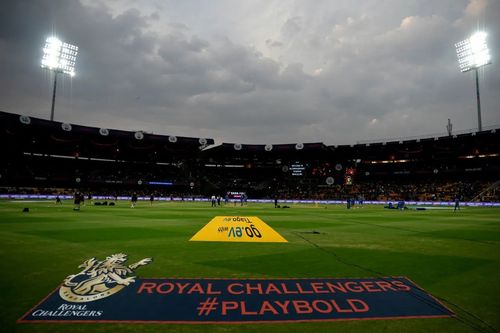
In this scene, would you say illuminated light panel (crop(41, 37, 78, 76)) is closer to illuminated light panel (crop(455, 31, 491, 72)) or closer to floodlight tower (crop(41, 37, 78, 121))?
floodlight tower (crop(41, 37, 78, 121))

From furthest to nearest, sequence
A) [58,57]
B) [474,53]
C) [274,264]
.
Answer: [58,57] → [474,53] → [274,264]

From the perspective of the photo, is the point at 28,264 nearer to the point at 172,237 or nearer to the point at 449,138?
the point at 172,237

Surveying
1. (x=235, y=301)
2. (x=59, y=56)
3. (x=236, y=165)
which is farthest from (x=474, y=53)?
(x=59, y=56)

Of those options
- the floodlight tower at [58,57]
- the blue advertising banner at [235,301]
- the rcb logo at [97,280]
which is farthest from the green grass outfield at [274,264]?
the floodlight tower at [58,57]

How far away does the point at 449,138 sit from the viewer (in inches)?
2645

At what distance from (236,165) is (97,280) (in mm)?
89384

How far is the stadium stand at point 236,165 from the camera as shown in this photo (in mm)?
64312

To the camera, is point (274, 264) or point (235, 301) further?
point (274, 264)

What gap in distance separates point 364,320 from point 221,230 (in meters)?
9.48

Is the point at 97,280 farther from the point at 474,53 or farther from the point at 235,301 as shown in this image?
the point at 474,53

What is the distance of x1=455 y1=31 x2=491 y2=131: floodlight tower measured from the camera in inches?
2082

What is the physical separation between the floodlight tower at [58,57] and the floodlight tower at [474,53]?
7693cm

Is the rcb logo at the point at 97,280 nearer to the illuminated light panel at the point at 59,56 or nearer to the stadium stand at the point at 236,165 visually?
the stadium stand at the point at 236,165

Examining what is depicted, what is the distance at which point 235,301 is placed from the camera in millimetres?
5105
